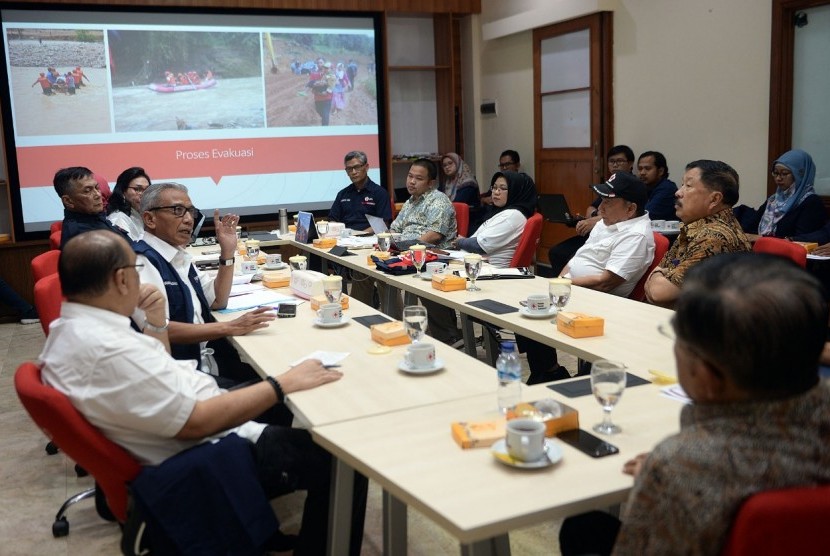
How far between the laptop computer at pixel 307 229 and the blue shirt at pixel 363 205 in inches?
32.9

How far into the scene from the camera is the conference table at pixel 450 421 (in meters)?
1.45

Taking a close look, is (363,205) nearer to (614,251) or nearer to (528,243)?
(528,243)

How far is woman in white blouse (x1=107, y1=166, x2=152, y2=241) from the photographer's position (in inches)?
202

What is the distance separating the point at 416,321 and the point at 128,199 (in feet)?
11.1

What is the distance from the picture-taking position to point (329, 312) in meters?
2.90

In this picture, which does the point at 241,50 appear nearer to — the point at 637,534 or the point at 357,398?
the point at 357,398

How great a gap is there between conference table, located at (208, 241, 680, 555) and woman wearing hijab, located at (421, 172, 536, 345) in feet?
5.87

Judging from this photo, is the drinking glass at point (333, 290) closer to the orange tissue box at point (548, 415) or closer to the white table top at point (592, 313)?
the white table top at point (592, 313)

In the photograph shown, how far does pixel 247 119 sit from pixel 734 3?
14.4ft

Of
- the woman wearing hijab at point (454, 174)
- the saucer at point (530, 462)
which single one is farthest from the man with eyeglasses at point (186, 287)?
the woman wearing hijab at point (454, 174)

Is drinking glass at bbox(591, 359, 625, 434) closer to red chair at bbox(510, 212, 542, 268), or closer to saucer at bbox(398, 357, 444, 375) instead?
saucer at bbox(398, 357, 444, 375)

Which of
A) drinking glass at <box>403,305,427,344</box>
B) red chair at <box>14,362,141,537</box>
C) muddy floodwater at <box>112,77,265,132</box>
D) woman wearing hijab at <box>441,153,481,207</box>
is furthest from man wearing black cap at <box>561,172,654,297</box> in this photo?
muddy floodwater at <box>112,77,265,132</box>

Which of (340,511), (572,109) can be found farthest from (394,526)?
(572,109)

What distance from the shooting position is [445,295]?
3.47 metres
